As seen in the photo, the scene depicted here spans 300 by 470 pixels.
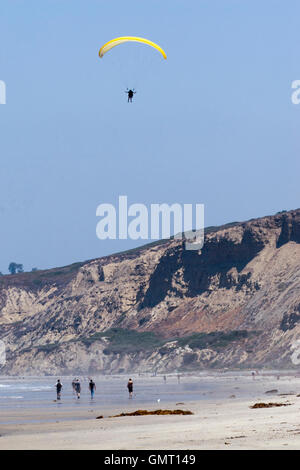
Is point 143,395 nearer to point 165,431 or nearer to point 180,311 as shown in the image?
point 165,431

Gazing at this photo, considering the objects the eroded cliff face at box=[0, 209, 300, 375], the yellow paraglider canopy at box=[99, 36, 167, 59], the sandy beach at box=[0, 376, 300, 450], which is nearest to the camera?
the sandy beach at box=[0, 376, 300, 450]

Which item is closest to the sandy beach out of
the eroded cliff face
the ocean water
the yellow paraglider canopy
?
the ocean water

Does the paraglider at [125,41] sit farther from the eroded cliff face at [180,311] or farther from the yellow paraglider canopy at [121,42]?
the eroded cliff face at [180,311]

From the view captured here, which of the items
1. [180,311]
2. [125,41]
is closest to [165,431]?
[125,41]

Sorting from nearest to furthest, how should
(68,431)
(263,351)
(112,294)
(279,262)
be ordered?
(68,431), (263,351), (279,262), (112,294)

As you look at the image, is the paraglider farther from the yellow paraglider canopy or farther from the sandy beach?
the sandy beach

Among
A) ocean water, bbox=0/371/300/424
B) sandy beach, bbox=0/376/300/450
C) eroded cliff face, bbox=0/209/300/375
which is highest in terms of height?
eroded cliff face, bbox=0/209/300/375

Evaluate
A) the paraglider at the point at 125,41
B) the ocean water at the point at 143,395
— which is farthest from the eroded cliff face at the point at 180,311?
the paraglider at the point at 125,41
